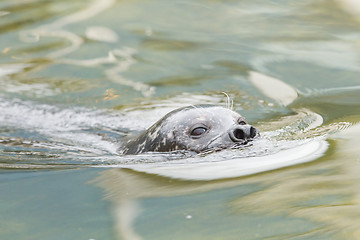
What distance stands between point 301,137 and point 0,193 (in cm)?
239

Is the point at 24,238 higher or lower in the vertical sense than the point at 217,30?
lower

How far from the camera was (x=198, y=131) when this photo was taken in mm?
4711

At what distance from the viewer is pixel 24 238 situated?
2996mm

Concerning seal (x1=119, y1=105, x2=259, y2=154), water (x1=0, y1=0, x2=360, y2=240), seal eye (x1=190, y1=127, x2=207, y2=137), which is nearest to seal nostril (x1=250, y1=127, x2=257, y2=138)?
seal (x1=119, y1=105, x2=259, y2=154)

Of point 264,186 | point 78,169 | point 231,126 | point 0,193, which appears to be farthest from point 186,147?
point 0,193

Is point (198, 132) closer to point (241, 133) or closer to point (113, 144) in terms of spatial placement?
point (241, 133)

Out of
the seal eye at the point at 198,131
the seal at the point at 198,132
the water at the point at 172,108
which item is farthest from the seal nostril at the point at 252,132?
the seal eye at the point at 198,131

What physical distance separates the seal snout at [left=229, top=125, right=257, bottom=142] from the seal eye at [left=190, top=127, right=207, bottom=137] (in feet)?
0.77

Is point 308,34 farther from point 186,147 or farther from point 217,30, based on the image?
point 186,147

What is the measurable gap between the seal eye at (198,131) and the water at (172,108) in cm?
26

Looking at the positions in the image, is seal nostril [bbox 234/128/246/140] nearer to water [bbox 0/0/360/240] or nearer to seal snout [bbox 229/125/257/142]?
seal snout [bbox 229/125/257/142]

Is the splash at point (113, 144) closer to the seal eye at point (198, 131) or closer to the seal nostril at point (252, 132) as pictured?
the seal nostril at point (252, 132)

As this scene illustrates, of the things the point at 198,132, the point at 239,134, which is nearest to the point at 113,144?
the point at 198,132

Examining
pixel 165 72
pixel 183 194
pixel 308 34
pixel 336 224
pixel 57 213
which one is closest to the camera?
pixel 336 224
